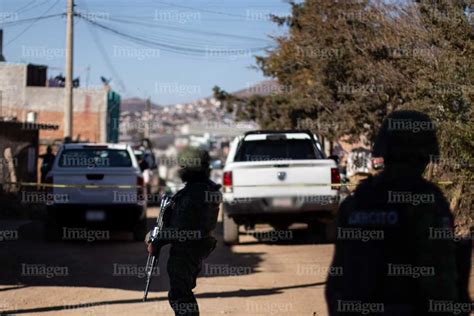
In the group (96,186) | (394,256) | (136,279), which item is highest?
(394,256)

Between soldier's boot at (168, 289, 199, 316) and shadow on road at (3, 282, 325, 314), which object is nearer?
soldier's boot at (168, 289, 199, 316)

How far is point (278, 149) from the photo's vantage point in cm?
1538

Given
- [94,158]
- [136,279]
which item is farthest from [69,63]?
[136,279]

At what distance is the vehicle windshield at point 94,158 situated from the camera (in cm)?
1559

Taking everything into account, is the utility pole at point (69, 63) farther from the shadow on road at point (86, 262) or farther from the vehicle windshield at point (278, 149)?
the vehicle windshield at point (278, 149)

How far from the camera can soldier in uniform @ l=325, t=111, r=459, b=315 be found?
9.26ft

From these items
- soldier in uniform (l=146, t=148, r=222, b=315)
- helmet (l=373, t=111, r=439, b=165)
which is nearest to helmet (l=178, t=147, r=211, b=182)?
soldier in uniform (l=146, t=148, r=222, b=315)

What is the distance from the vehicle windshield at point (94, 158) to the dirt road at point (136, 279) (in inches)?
58.9

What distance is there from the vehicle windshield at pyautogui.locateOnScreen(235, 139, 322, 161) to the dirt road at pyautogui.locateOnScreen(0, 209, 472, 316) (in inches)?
64.9

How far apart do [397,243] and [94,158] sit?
13.3 metres

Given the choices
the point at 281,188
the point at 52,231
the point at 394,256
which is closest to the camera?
the point at 394,256

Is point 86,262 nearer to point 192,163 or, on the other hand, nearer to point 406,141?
point 192,163

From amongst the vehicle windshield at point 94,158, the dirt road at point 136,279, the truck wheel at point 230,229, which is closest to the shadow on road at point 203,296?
the dirt road at point 136,279

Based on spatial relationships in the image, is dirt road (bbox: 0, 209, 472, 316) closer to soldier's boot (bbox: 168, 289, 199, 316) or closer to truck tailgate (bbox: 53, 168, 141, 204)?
truck tailgate (bbox: 53, 168, 141, 204)
